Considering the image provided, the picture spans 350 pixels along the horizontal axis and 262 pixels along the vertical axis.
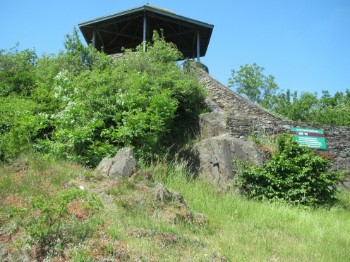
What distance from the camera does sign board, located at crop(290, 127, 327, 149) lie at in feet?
47.4

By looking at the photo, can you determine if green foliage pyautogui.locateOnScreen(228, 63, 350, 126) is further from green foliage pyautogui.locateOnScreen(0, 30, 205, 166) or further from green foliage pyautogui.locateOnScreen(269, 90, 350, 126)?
green foliage pyautogui.locateOnScreen(0, 30, 205, 166)

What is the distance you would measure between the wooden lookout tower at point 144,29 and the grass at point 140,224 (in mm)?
12395

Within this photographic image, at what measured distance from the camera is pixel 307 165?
11469 mm

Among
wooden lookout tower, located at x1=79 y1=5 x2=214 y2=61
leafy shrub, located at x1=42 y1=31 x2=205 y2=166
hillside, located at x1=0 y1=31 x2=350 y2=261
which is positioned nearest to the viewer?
hillside, located at x1=0 y1=31 x2=350 y2=261

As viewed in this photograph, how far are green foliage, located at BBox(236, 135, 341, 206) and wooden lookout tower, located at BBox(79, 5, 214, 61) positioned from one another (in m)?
10.4

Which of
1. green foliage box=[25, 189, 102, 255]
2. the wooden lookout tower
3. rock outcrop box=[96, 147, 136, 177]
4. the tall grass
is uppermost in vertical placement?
the wooden lookout tower

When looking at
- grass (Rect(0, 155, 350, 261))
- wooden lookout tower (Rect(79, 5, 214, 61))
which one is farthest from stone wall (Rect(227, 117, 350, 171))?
wooden lookout tower (Rect(79, 5, 214, 61))

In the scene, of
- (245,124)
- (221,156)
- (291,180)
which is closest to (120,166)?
(221,156)

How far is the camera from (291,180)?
11195 millimetres

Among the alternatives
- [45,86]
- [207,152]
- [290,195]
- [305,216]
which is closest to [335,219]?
[305,216]

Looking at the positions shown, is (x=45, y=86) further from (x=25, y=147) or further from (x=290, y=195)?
(x=290, y=195)

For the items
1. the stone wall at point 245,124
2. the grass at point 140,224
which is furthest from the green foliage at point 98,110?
the grass at point 140,224

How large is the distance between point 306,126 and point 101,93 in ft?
24.0

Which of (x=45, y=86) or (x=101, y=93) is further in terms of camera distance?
(x=45, y=86)
